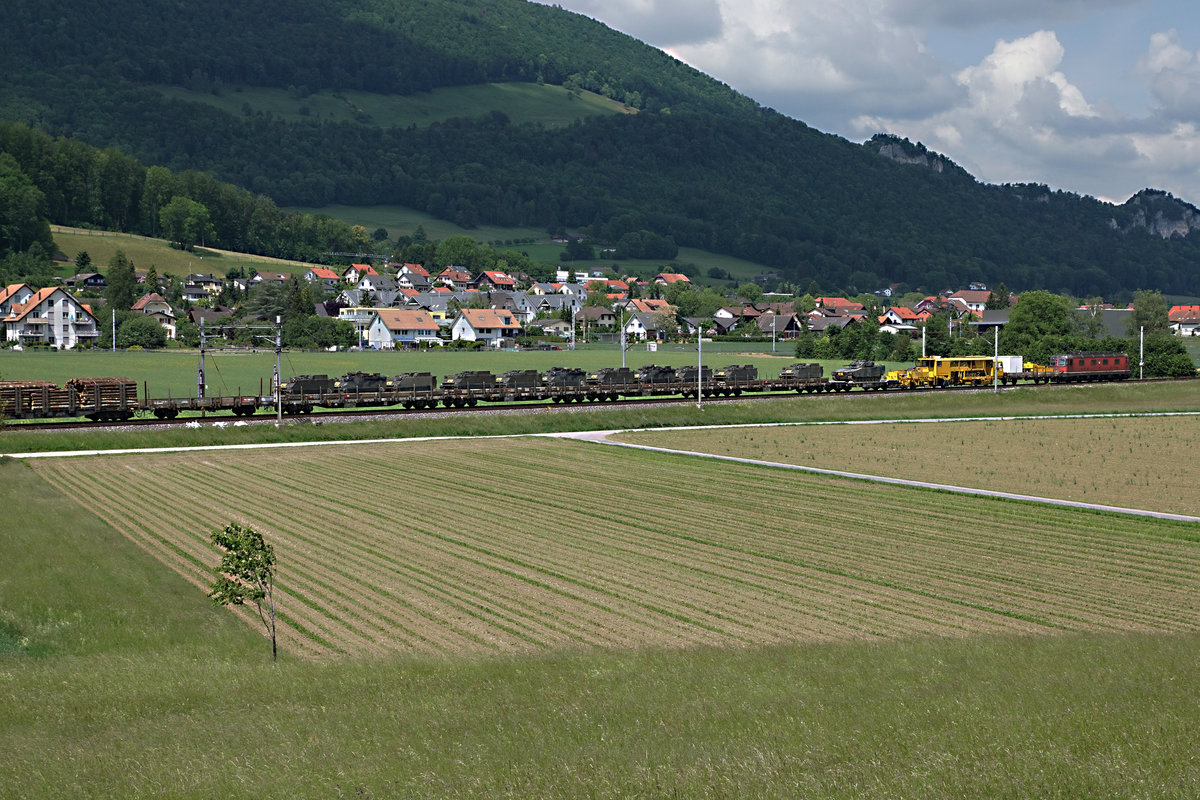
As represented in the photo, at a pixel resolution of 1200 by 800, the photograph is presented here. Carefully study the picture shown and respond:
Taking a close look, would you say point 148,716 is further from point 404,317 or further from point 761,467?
point 404,317

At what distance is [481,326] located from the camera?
591 feet

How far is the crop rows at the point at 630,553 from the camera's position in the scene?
26344 mm

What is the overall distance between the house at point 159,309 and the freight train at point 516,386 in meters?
80.2

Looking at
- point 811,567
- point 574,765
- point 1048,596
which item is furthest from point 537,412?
point 574,765

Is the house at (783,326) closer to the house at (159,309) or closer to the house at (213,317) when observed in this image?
the house at (213,317)

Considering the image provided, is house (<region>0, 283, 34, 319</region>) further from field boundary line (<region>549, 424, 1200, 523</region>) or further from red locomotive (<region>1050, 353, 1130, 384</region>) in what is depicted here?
red locomotive (<region>1050, 353, 1130, 384</region>)

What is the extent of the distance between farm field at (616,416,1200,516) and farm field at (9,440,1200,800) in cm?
605

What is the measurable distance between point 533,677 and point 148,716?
6.56 metres

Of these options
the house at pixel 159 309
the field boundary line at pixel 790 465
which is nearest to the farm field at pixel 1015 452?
the field boundary line at pixel 790 465

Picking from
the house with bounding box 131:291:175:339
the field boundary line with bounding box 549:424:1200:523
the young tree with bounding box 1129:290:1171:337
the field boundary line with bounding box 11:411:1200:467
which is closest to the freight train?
the field boundary line with bounding box 11:411:1200:467

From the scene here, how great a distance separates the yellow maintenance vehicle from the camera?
104 metres

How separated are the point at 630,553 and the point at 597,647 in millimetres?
10502

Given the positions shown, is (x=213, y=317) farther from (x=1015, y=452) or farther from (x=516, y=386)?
(x=1015, y=452)

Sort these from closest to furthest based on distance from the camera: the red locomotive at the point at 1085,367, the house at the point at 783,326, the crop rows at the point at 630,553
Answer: the crop rows at the point at 630,553 < the red locomotive at the point at 1085,367 < the house at the point at 783,326
